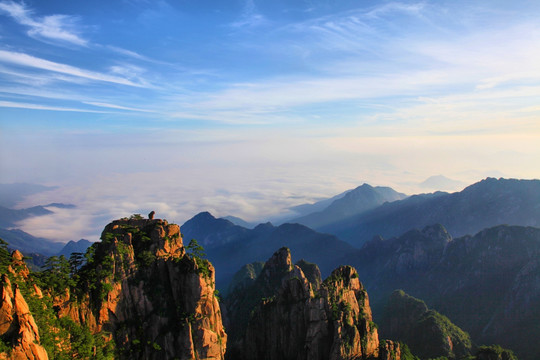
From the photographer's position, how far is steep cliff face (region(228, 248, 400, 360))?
83.8 metres

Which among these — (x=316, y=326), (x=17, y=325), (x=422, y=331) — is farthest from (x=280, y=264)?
(x=17, y=325)

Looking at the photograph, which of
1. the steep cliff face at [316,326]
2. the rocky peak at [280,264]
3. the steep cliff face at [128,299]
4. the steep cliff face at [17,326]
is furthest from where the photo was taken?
the rocky peak at [280,264]

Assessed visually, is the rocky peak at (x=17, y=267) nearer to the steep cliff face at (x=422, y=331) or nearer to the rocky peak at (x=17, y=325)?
the rocky peak at (x=17, y=325)

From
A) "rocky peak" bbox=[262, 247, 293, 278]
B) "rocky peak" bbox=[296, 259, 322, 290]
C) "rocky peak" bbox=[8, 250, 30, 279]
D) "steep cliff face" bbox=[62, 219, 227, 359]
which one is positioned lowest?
"rocky peak" bbox=[296, 259, 322, 290]

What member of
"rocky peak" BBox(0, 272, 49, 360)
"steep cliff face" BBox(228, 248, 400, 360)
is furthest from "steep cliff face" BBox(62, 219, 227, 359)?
"steep cliff face" BBox(228, 248, 400, 360)

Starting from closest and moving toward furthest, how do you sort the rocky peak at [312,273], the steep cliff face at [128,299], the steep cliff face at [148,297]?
the steep cliff face at [128,299] → the steep cliff face at [148,297] → the rocky peak at [312,273]

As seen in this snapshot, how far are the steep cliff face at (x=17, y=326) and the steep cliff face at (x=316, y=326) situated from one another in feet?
186

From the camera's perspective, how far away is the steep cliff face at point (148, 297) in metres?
61.7

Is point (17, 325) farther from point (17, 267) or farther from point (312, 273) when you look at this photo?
point (312, 273)

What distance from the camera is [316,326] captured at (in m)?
85.7

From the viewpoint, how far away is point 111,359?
57844 mm

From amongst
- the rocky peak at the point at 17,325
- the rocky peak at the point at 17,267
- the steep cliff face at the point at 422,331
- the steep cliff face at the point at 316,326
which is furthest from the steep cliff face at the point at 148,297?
the steep cliff face at the point at 422,331

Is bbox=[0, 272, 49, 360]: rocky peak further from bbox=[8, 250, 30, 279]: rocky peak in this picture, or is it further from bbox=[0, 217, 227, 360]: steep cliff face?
bbox=[8, 250, 30, 279]: rocky peak

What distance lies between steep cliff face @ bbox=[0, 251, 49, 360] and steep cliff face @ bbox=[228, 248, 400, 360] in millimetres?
56547
